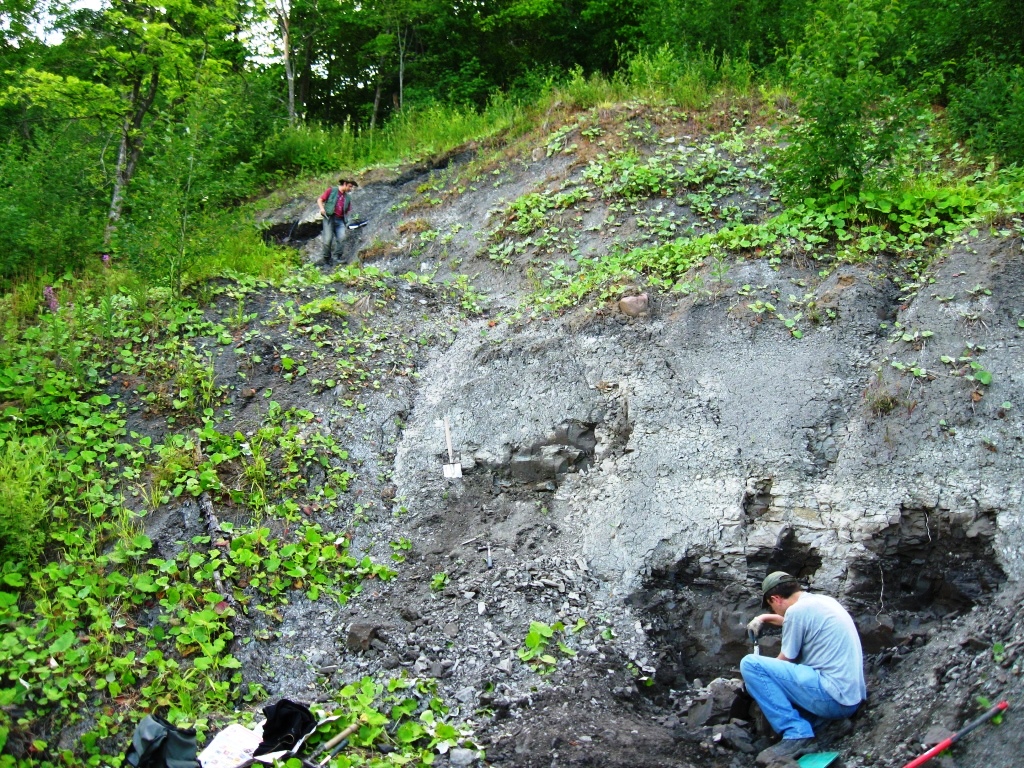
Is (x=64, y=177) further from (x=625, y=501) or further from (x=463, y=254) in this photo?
(x=625, y=501)

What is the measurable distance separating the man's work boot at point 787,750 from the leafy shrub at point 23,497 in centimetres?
506

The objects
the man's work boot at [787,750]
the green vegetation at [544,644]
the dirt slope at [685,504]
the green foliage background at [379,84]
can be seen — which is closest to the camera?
the man's work boot at [787,750]

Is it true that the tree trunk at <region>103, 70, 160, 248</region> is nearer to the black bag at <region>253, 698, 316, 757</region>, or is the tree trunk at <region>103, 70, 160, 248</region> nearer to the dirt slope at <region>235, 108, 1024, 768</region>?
the dirt slope at <region>235, 108, 1024, 768</region>

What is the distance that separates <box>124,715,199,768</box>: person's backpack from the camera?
4367 mm

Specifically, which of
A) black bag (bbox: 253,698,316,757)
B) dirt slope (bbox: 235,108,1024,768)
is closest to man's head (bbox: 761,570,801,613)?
dirt slope (bbox: 235,108,1024,768)

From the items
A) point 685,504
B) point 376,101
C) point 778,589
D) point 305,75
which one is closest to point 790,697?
point 778,589

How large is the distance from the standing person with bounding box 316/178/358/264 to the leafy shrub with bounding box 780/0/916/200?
641cm

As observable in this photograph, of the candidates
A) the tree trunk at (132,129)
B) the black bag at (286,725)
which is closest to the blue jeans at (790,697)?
the black bag at (286,725)

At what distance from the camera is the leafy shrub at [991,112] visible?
29.8ft

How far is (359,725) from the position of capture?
4836 mm

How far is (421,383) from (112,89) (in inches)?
269

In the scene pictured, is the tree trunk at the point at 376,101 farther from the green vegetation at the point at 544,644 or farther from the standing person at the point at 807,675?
the standing person at the point at 807,675

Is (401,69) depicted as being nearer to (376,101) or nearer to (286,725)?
(376,101)

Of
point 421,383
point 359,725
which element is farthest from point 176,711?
point 421,383
